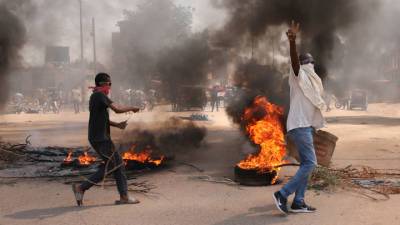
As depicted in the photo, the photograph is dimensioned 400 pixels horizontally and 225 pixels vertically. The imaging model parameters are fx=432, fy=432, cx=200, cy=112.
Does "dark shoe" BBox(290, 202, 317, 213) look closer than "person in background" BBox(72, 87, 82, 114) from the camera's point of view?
Yes

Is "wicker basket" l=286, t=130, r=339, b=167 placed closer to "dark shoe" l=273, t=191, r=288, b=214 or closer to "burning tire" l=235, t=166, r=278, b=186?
"burning tire" l=235, t=166, r=278, b=186

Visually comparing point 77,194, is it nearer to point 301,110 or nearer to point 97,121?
point 97,121

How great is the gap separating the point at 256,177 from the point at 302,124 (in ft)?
5.41

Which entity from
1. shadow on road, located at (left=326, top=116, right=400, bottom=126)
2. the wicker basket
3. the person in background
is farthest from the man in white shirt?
the person in background

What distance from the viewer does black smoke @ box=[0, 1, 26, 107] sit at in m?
14.1

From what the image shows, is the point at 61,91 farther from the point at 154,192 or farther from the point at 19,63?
the point at 154,192

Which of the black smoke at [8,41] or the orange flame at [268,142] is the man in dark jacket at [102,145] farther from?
the black smoke at [8,41]

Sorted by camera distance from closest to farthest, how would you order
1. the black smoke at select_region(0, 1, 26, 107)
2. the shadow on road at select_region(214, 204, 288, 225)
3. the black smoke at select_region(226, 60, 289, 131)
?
the shadow on road at select_region(214, 204, 288, 225) → the black smoke at select_region(226, 60, 289, 131) → the black smoke at select_region(0, 1, 26, 107)

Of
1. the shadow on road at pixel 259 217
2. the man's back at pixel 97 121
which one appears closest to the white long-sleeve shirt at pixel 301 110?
the shadow on road at pixel 259 217

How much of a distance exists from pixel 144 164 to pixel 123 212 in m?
2.78

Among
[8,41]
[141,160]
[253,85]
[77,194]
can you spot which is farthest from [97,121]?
[8,41]

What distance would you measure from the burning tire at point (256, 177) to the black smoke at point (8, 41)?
36.0ft

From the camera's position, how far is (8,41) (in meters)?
14.3

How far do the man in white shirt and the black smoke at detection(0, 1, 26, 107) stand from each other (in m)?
12.1
